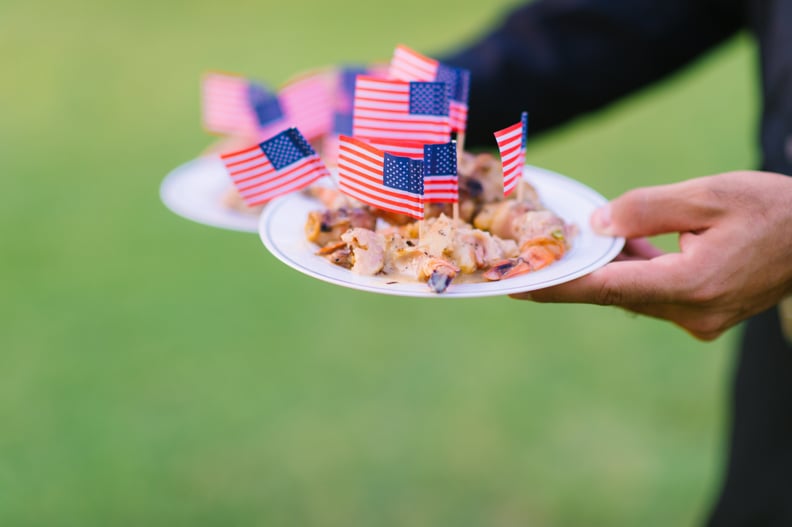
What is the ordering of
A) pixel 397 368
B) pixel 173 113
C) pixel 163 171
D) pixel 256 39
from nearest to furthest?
pixel 397 368
pixel 163 171
pixel 173 113
pixel 256 39

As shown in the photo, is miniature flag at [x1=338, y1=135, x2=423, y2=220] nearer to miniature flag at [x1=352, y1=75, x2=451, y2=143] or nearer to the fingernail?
miniature flag at [x1=352, y1=75, x2=451, y2=143]

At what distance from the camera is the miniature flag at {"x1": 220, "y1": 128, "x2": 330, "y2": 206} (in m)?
1.91

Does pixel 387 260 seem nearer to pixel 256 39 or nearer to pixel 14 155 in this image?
pixel 14 155

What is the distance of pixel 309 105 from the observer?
2.80 metres

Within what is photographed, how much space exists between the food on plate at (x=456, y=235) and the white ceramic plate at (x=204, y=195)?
0.29 meters

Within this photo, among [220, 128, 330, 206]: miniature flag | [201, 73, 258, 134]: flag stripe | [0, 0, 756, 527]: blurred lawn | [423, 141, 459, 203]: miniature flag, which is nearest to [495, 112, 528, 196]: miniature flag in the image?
[423, 141, 459, 203]: miniature flag

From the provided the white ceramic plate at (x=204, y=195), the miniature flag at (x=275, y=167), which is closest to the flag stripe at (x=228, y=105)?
the white ceramic plate at (x=204, y=195)

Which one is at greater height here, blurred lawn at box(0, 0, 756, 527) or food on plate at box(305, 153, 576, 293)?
food on plate at box(305, 153, 576, 293)

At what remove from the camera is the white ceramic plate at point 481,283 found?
5.47 feet

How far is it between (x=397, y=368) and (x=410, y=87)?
119 inches

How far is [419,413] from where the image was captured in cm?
443

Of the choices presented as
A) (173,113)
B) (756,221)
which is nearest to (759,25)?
(756,221)

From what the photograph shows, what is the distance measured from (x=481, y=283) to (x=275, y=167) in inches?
22.0

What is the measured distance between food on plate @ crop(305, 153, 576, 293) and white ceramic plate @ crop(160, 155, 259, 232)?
0.95ft
